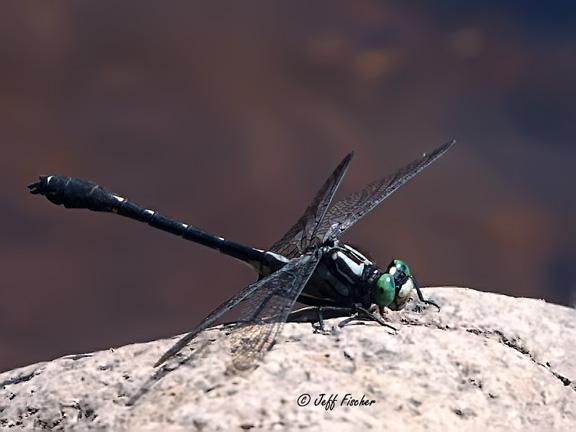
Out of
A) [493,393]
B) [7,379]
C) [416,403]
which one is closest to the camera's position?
[416,403]

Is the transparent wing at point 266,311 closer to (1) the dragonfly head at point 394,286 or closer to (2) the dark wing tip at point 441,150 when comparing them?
(1) the dragonfly head at point 394,286

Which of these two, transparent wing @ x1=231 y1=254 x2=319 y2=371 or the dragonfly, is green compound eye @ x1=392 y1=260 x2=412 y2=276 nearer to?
the dragonfly

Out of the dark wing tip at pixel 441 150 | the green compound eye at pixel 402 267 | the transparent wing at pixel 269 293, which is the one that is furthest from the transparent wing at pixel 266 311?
the dark wing tip at pixel 441 150

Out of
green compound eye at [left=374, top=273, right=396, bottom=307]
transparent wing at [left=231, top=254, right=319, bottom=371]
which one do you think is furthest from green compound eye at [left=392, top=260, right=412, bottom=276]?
transparent wing at [left=231, top=254, right=319, bottom=371]

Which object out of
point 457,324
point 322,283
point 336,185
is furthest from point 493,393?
point 336,185

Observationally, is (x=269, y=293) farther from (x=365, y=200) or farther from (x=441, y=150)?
(x=441, y=150)

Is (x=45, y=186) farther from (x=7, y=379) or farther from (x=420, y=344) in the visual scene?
(x=420, y=344)
